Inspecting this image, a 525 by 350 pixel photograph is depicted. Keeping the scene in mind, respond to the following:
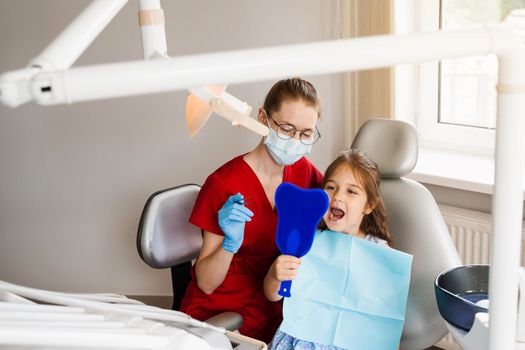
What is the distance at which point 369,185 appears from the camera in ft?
5.89

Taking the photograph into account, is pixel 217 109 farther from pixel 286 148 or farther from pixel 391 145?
pixel 391 145

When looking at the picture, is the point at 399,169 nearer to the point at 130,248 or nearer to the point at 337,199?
the point at 337,199

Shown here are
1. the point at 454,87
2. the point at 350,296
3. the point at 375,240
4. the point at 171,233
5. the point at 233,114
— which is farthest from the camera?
the point at 454,87

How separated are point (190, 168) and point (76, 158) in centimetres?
55

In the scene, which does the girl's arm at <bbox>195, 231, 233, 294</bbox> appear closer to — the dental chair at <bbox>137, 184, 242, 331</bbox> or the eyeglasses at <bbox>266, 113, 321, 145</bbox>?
the dental chair at <bbox>137, 184, 242, 331</bbox>

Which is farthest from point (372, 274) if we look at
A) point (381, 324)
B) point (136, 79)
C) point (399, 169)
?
point (136, 79)

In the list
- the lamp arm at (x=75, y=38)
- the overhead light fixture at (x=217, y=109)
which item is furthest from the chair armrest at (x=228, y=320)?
the lamp arm at (x=75, y=38)

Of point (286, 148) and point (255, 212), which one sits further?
point (255, 212)

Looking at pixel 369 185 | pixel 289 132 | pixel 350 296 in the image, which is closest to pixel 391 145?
Answer: pixel 369 185

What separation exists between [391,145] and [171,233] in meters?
0.62

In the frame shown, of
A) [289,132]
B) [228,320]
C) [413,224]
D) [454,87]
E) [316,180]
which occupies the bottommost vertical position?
[228,320]

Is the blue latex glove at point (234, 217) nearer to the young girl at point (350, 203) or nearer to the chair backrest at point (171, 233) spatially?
the young girl at point (350, 203)

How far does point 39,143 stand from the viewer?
132 inches

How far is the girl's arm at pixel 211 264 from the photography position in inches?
69.9
